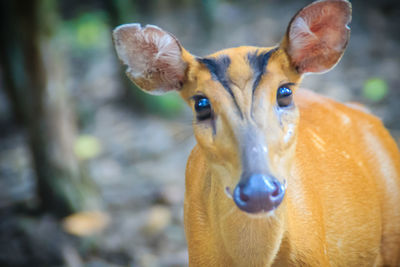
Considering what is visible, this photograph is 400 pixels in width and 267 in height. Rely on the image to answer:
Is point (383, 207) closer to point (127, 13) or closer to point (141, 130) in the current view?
point (141, 130)

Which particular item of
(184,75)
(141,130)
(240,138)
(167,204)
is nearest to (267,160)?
(240,138)

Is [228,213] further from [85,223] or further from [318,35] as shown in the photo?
[85,223]

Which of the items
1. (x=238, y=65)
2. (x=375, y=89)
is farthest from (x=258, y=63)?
(x=375, y=89)

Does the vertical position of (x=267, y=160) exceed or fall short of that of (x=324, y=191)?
it exceeds it

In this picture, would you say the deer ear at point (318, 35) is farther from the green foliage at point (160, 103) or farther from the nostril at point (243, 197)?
the green foliage at point (160, 103)

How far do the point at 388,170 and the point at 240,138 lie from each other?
1.56m

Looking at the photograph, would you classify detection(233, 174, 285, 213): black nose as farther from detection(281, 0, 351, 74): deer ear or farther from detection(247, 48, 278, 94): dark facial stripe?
detection(281, 0, 351, 74): deer ear

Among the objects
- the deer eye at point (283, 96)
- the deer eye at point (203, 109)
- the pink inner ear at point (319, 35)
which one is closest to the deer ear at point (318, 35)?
the pink inner ear at point (319, 35)

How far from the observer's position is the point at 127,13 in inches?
268

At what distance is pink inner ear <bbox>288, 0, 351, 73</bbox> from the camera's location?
2045mm

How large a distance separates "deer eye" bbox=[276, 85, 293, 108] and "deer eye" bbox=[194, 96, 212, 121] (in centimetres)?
35

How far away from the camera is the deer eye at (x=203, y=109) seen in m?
2.01

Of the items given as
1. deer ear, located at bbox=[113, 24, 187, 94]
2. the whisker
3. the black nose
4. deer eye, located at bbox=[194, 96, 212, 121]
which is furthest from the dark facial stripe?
the whisker

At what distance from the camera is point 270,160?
1770mm
